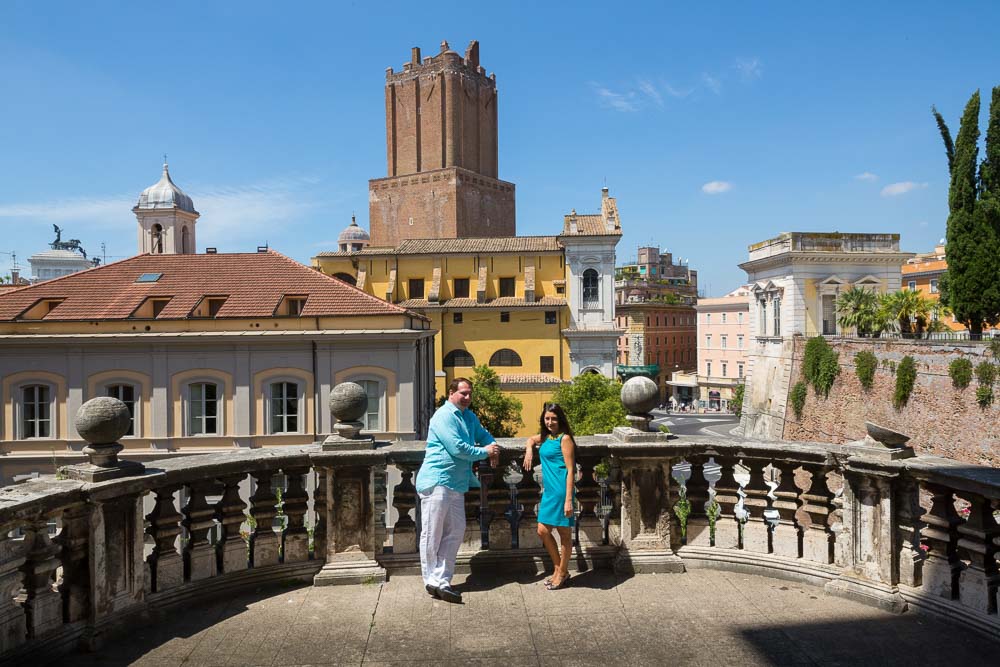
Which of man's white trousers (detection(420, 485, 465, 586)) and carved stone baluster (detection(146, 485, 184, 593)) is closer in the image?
carved stone baluster (detection(146, 485, 184, 593))

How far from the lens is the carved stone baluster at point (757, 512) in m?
5.86

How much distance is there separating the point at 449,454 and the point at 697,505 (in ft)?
7.40

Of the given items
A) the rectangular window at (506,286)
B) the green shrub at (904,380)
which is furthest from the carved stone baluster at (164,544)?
the rectangular window at (506,286)

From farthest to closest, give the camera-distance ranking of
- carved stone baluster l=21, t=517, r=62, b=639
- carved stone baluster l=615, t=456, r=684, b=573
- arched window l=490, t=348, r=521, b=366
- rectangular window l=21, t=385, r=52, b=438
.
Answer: arched window l=490, t=348, r=521, b=366
rectangular window l=21, t=385, r=52, b=438
carved stone baluster l=615, t=456, r=684, b=573
carved stone baluster l=21, t=517, r=62, b=639

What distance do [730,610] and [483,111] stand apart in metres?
59.4

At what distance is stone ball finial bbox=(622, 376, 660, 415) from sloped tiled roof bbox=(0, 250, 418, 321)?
19038 millimetres

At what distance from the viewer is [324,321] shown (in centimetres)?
2431

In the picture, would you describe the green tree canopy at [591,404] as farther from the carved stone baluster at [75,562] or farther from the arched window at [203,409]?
the carved stone baluster at [75,562]

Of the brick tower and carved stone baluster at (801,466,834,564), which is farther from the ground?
the brick tower

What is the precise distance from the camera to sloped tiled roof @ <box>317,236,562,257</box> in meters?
43.9

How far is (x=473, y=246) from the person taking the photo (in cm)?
4497

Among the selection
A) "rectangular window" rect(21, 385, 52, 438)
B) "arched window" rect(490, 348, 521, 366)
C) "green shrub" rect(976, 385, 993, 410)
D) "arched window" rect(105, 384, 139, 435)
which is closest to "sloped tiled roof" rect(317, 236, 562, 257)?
"arched window" rect(490, 348, 521, 366)

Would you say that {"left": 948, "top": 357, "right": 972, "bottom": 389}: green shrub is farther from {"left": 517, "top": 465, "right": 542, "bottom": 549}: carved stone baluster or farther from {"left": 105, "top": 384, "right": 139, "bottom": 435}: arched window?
{"left": 105, "top": 384, "right": 139, "bottom": 435}: arched window

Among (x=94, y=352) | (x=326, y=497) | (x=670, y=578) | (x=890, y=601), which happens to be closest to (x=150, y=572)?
(x=326, y=497)
